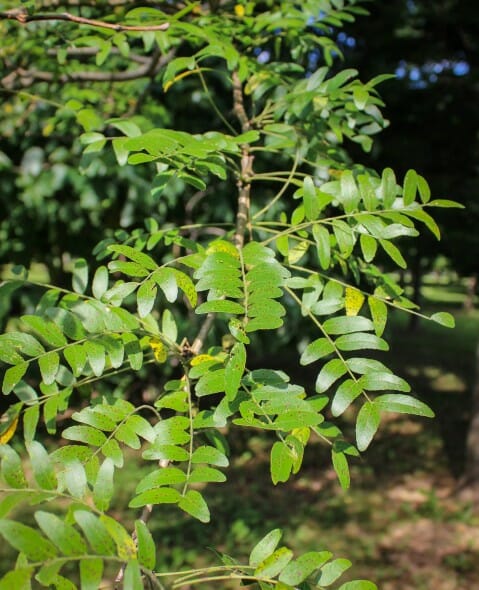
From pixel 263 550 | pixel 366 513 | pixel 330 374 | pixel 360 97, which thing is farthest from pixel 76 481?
pixel 366 513

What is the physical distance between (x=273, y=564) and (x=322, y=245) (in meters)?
0.45

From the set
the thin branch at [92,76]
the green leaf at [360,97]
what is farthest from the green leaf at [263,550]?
the thin branch at [92,76]

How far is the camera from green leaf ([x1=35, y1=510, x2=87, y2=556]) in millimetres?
485

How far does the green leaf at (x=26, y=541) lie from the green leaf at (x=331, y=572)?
0.34m

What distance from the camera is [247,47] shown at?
1443 mm

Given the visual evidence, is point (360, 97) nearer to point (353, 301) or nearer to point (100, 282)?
point (353, 301)

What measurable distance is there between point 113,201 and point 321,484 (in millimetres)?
3286

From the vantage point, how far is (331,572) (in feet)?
2.18

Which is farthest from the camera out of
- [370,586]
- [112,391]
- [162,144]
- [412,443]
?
[412,443]

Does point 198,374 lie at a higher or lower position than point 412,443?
higher

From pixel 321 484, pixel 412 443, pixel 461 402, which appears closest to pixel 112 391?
pixel 321 484

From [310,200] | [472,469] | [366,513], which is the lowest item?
[366,513]

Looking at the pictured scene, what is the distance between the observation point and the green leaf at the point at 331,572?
2.17 feet

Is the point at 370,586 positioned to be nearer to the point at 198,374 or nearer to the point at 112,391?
the point at 198,374
